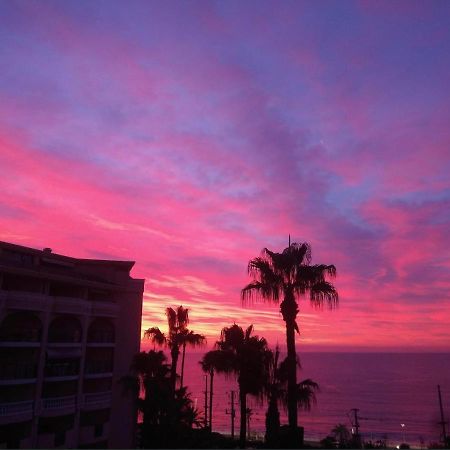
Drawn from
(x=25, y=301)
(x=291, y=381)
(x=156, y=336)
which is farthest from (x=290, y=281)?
(x=156, y=336)

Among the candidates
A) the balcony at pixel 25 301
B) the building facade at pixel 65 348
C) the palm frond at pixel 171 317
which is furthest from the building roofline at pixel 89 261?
the palm frond at pixel 171 317

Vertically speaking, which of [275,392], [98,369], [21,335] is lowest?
[275,392]

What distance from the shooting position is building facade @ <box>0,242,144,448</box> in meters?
32.2

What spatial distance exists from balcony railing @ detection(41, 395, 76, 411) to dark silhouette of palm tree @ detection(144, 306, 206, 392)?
16155 millimetres

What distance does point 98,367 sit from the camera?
39.8m

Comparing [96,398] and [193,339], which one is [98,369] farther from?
[193,339]

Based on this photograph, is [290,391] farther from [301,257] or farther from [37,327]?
[37,327]

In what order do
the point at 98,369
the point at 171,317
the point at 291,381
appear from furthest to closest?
the point at 171,317, the point at 98,369, the point at 291,381

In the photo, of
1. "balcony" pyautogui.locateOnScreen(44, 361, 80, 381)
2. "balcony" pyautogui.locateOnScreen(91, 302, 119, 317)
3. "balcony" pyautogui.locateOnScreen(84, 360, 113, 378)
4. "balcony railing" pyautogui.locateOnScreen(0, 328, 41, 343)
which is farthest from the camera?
"balcony" pyautogui.locateOnScreen(91, 302, 119, 317)

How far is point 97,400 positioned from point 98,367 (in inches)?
111

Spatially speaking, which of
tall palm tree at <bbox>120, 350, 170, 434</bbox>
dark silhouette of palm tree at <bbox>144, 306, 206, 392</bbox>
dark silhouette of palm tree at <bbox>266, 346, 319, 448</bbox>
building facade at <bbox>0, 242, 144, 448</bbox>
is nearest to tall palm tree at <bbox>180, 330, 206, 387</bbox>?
dark silhouette of palm tree at <bbox>144, 306, 206, 392</bbox>

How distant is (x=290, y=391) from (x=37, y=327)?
67.7 ft

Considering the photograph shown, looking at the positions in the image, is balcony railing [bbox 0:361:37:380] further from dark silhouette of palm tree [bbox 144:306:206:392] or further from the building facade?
dark silhouette of palm tree [bbox 144:306:206:392]

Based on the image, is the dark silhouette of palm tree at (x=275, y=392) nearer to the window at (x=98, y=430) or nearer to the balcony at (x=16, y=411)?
the balcony at (x=16, y=411)
